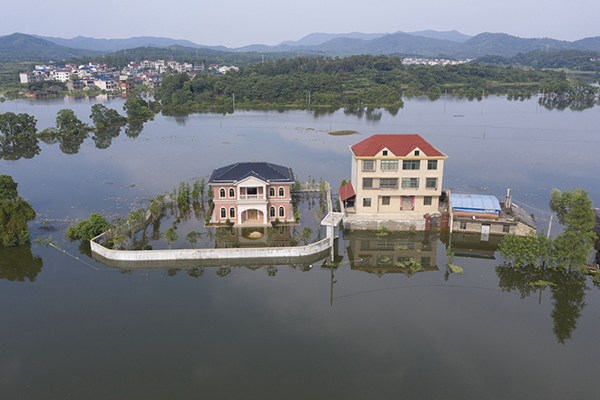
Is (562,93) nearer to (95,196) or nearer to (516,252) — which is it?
(516,252)

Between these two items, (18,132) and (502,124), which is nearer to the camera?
(18,132)

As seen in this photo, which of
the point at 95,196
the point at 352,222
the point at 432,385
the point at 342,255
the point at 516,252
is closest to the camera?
the point at 432,385

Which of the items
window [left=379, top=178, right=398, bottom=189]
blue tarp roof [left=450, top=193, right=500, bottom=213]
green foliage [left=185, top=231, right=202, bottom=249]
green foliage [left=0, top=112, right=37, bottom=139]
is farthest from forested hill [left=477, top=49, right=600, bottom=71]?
green foliage [left=185, top=231, right=202, bottom=249]

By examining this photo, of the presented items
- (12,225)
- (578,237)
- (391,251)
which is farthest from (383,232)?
(12,225)

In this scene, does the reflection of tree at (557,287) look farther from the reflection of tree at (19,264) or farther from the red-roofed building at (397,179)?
the reflection of tree at (19,264)

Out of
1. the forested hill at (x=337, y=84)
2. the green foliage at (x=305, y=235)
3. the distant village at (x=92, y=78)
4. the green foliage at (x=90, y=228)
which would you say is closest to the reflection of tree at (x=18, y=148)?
the green foliage at (x=90, y=228)

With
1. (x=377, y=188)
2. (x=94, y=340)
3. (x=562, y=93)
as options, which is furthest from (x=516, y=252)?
(x=562, y=93)
